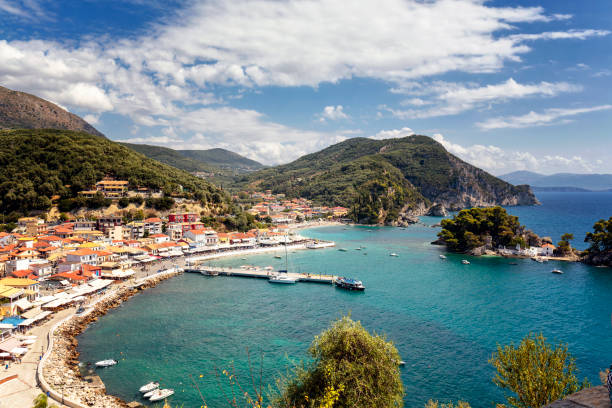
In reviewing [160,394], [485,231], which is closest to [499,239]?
[485,231]

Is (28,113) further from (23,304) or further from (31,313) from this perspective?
(31,313)

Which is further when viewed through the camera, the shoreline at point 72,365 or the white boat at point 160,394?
the white boat at point 160,394

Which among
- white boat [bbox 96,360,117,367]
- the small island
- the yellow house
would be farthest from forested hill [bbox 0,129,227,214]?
the small island

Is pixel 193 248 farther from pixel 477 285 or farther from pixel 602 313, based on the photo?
pixel 602 313

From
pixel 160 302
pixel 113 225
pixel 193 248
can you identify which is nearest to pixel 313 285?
pixel 160 302

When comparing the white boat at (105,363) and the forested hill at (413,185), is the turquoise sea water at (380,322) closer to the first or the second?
the white boat at (105,363)

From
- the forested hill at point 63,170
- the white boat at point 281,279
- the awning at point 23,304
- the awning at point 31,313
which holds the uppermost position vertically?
the forested hill at point 63,170

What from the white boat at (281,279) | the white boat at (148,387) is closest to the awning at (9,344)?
the white boat at (148,387)
